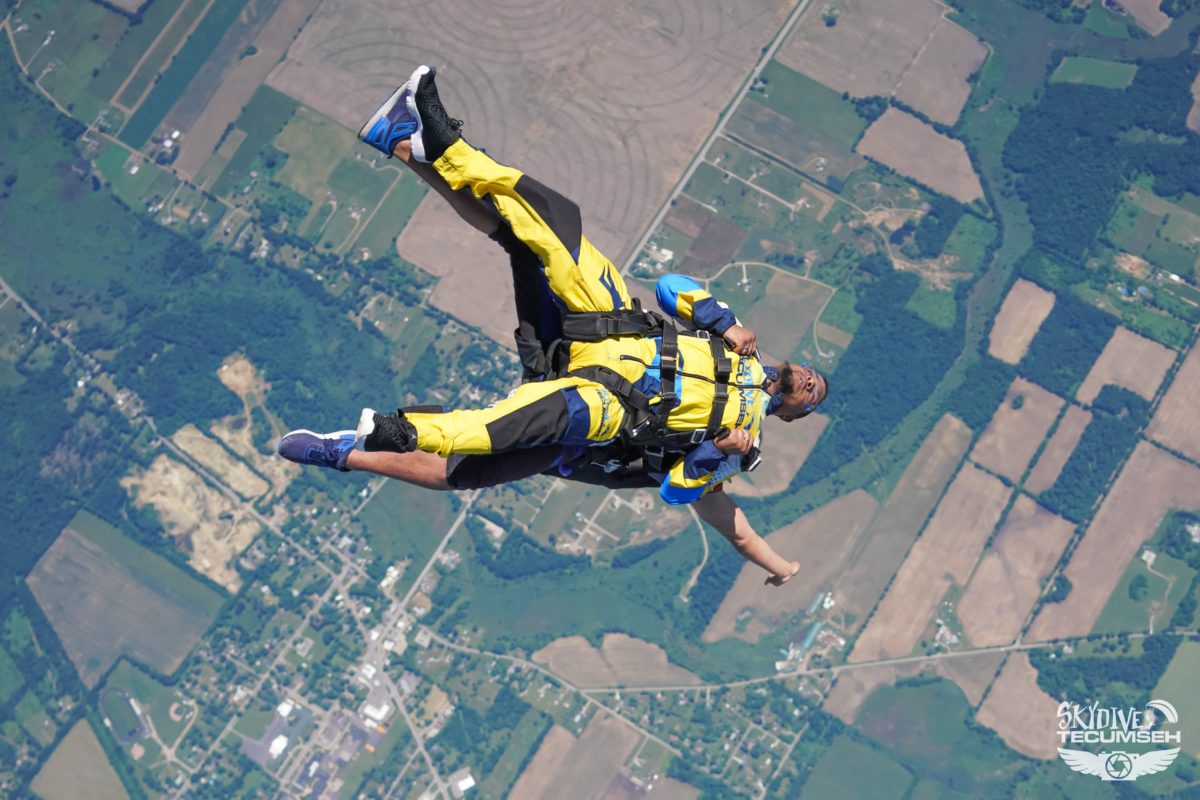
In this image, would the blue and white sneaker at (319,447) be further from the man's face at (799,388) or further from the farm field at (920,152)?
the farm field at (920,152)

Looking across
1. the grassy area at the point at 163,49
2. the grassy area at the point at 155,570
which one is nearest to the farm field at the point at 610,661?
the grassy area at the point at 155,570

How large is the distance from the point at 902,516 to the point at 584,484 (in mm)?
9776

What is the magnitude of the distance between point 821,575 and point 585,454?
2725 centimetres

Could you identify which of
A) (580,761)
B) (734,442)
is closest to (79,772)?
(580,761)

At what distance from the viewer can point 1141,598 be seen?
38.8m

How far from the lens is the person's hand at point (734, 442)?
11258mm

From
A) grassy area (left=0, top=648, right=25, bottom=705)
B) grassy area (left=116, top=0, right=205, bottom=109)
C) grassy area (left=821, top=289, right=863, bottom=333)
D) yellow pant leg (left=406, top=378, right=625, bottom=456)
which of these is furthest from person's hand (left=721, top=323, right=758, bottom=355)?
grassy area (left=0, top=648, right=25, bottom=705)

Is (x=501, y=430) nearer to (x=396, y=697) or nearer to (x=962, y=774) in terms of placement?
(x=396, y=697)

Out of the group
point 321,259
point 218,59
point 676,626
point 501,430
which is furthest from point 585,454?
point 218,59

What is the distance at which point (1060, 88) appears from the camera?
135 ft

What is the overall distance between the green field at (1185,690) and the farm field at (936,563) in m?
7.07

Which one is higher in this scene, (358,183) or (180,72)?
(180,72)

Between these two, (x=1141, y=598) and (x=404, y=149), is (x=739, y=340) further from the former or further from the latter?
(x=1141, y=598)

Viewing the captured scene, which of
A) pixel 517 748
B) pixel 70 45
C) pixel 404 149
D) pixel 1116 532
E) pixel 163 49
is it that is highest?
pixel 1116 532
